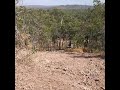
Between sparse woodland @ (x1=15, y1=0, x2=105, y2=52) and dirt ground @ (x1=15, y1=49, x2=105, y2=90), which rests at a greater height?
sparse woodland @ (x1=15, y1=0, x2=105, y2=52)

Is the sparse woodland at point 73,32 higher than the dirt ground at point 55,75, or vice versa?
the sparse woodland at point 73,32

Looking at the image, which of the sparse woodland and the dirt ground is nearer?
the dirt ground

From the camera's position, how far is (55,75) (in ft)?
27.6

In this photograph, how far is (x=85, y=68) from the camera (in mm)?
9898

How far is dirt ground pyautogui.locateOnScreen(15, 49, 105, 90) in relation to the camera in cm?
714

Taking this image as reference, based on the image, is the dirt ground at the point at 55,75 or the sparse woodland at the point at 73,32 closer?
the dirt ground at the point at 55,75

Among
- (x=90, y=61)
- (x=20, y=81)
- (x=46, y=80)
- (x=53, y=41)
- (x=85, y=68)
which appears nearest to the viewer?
(x=20, y=81)

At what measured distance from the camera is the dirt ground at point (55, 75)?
7.14 meters

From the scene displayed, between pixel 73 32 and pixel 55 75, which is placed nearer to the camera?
pixel 55 75

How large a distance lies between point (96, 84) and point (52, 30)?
11980 mm

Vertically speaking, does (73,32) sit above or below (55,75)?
above
